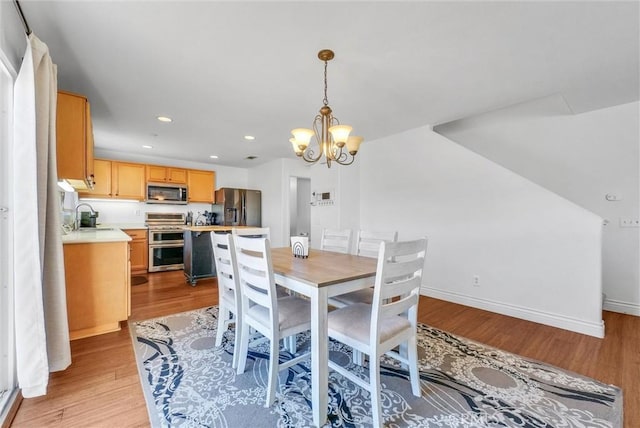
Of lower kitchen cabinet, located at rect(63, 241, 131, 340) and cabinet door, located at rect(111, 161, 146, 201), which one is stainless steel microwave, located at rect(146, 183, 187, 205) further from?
lower kitchen cabinet, located at rect(63, 241, 131, 340)

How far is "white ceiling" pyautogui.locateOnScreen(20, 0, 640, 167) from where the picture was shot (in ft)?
5.12

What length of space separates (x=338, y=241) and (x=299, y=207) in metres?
3.47

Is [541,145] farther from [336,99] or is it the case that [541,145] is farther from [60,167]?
[60,167]

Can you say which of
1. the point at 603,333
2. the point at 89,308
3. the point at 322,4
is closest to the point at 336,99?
the point at 322,4

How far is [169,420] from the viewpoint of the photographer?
1.40 metres

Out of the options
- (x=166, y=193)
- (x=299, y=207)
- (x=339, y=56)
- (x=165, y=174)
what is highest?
(x=339, y=56)

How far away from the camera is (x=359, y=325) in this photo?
1.51 m

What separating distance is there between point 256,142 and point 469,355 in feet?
12.9

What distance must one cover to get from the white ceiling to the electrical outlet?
131cm

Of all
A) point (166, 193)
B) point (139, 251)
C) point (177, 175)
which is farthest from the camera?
point (177, 175)

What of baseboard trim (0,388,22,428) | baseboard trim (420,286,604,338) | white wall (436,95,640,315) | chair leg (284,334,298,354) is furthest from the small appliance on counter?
white wall (436,95,640,315)

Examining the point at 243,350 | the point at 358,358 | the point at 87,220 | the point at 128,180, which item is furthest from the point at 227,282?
the point at 128,180

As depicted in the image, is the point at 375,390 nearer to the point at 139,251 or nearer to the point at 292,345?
the point at 292,345

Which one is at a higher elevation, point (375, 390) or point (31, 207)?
point (31, 207)
